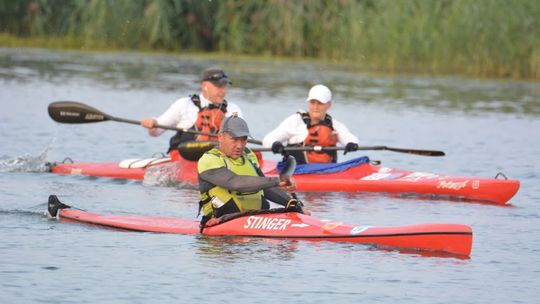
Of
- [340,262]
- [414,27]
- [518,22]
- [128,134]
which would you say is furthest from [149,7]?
[340,262]

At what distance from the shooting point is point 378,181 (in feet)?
48.6

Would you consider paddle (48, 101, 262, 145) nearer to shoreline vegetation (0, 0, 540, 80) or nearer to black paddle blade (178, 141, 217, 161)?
black paddle blade (178, 141, 217, 161)

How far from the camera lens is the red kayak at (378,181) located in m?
14.5

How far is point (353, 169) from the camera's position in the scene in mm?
15078

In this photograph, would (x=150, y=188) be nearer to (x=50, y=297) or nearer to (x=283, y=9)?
(x=50, y=297)

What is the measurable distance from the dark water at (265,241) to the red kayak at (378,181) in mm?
202

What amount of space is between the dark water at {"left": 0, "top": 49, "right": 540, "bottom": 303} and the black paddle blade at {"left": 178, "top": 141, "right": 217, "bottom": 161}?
0.41m

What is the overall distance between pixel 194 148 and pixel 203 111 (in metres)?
0.65

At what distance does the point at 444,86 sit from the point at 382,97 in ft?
7.59

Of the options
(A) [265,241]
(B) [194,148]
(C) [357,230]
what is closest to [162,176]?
(B) [194,148]

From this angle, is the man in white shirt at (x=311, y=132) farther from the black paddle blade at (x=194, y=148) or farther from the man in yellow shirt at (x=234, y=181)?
the man in yellow shirt at (x=234, y=181)

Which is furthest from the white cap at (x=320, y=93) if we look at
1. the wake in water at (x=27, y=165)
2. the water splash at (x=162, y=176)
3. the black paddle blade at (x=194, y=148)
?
the wake in water at (x=27, y=165)

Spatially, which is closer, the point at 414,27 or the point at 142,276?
the point at 142,276

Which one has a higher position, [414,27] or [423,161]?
[414,27]
